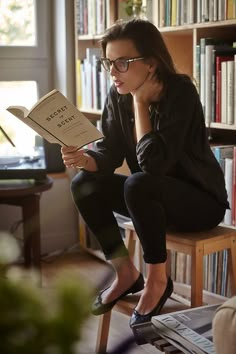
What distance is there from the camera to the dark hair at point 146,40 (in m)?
1.81

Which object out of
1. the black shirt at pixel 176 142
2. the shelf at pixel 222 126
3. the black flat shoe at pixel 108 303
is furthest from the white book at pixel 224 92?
the black flat shoe at pixel 108 303

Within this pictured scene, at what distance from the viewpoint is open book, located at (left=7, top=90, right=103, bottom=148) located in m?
1.64

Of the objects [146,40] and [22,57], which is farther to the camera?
[22,57]

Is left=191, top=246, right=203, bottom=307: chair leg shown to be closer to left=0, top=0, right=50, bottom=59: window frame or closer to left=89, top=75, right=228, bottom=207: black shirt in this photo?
left=89, top=75, right=228, bottom=207: black shirt

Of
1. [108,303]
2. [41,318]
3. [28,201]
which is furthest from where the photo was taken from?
[28,201]

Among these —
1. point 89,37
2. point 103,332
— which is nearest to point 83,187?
point 103,332

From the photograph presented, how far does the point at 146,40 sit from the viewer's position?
5.94 ft

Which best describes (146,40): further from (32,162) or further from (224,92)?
(32,162)

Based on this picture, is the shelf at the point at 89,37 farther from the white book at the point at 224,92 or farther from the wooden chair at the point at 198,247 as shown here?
the wooden chair at the point at 198,247

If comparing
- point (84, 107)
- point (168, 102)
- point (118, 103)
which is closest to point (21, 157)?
point (84, 107)

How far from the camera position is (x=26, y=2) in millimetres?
3039

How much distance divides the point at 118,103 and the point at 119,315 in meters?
0.85

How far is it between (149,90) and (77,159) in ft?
0.98

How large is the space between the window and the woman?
48.6 inches
